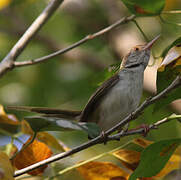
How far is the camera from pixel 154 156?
6.50ft

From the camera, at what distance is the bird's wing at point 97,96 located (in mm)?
3045

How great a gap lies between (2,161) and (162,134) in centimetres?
298

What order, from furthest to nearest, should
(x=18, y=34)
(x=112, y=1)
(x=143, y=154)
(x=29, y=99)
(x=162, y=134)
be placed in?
(x=112, y=1) < (x=18, y=34) < (x=29, y=99) < (x=162, y=134) < (x=143, y=154)

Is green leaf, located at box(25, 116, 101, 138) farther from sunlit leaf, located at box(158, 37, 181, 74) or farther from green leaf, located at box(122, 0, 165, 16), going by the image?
green leaf, located at box(122, 0, 165, 16)

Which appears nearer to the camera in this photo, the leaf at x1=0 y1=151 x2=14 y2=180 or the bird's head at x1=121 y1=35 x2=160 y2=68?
the leaf at x1=0 y1=151 x2=14 y2=180

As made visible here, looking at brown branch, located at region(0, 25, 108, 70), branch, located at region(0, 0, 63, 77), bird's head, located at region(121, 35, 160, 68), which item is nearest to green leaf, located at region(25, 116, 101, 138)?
branch, located at region(0, 0, 63, 77)

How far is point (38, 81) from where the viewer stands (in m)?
5.31

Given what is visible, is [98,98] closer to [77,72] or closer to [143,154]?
[143,154]

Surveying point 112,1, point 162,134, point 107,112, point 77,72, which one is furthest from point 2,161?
point 112,1

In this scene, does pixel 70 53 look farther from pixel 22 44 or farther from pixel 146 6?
pixel 146 6

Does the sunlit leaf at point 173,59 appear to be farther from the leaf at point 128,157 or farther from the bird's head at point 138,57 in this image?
the bird's head at point 138,57

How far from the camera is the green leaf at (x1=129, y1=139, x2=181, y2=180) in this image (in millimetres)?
1979

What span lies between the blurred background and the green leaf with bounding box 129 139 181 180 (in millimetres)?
2391

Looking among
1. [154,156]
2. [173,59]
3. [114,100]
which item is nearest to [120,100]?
[114,100]
